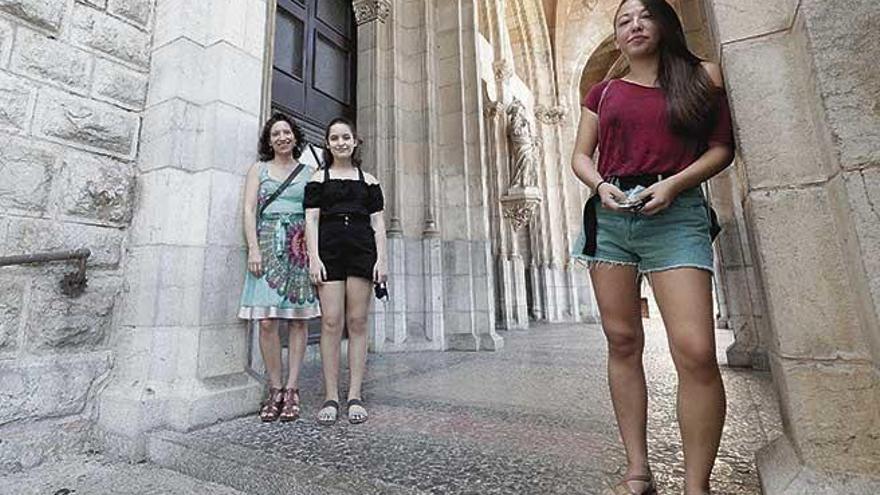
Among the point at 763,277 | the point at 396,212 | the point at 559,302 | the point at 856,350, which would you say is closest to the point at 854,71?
the point at 763,277

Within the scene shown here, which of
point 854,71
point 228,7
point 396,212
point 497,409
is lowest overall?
point 497,409

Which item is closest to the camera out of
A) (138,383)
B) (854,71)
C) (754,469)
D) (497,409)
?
(854,71)

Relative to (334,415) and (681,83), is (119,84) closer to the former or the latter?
(334,415)

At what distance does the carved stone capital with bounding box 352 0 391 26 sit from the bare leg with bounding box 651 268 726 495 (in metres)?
4.93

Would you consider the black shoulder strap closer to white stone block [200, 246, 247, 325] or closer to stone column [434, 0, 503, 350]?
white stone block [200, 246, 247, 325]

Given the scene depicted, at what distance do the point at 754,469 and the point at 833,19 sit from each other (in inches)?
47.0

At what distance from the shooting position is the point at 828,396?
0.95 meters

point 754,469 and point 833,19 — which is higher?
point 833,19

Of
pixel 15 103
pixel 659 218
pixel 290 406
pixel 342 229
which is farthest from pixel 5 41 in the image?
pixel 659 218

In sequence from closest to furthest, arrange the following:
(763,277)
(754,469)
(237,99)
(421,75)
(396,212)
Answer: (763,277) < (754,469) < (237,99) < (396,212) < (421,75)

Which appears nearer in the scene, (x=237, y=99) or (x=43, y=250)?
(x=43, y=250)

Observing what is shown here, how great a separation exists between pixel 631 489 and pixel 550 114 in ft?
38.3

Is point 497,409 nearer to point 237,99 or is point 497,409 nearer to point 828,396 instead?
point 828,396

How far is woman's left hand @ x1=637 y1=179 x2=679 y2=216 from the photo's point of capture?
100cm
